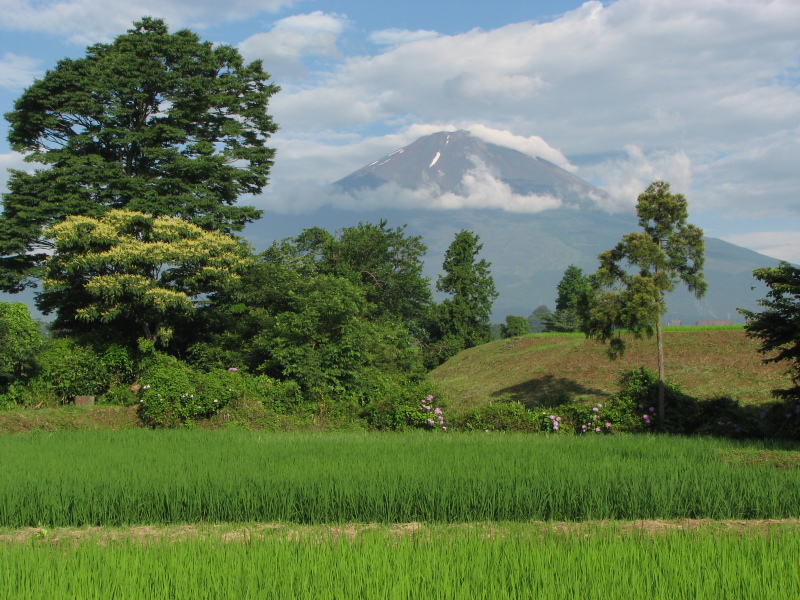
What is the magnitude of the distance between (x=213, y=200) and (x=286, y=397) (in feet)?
29.5

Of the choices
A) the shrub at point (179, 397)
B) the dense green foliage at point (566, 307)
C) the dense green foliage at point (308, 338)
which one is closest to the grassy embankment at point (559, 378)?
the shrub at point (179, 397)

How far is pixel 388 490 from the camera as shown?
23.2ft

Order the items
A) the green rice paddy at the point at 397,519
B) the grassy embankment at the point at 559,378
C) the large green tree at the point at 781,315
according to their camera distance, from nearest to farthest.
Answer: the green rice paddy at the point at 397,519, the large green tree at the point at 781,315, the grassy embankment at the point at 559,378

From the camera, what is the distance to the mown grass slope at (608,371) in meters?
18.0

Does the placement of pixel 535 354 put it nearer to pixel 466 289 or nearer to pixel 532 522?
pixel 466 289

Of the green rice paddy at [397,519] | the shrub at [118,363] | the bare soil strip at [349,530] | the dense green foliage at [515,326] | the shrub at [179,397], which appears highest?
the dense green foliage at [515,326]

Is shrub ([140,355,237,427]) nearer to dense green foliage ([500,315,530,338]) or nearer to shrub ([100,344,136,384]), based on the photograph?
shrub ([100,344,136,384])

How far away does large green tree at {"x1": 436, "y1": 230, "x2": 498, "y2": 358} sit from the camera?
4722 cm

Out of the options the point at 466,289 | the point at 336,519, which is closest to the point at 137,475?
the point at 336,519

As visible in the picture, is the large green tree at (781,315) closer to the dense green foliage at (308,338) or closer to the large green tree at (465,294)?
the dense green foliage at (308,338)

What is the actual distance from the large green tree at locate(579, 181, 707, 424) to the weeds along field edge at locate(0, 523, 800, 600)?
9335 millimetres

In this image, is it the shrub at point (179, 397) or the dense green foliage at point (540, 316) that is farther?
the dense green foliage at point (540, 316)

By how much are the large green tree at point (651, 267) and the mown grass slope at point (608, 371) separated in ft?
4.57

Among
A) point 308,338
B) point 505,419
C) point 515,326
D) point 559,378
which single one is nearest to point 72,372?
point 308,338
